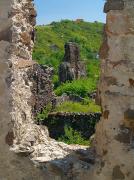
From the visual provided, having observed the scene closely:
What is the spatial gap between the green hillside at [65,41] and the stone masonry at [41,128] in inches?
909

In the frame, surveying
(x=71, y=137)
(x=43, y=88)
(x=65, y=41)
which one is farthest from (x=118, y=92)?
(x=65, y=41)

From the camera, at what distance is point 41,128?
5348 mm

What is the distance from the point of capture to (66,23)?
46.9m

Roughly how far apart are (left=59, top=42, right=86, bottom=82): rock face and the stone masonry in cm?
2470

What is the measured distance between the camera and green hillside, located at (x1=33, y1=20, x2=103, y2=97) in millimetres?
36153

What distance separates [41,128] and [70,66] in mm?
25015

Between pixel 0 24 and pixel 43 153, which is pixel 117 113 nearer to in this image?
pixel 43 153

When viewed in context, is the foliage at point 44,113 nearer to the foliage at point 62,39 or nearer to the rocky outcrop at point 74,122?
the rocky outcrop at point 74,122

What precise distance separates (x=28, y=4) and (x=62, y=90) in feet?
69.2

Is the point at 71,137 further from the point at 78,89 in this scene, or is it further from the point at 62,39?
the point at 62,39

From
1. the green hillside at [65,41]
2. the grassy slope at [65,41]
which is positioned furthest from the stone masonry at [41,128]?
the green hillside at [65,41]

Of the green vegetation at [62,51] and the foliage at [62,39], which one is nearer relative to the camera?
the green vegetation at [62,51]

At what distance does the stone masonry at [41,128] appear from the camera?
4766mm

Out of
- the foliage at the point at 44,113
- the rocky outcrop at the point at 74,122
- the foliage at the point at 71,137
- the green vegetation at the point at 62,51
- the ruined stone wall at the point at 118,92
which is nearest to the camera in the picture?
the ruined stone wall at the point at 118,92
